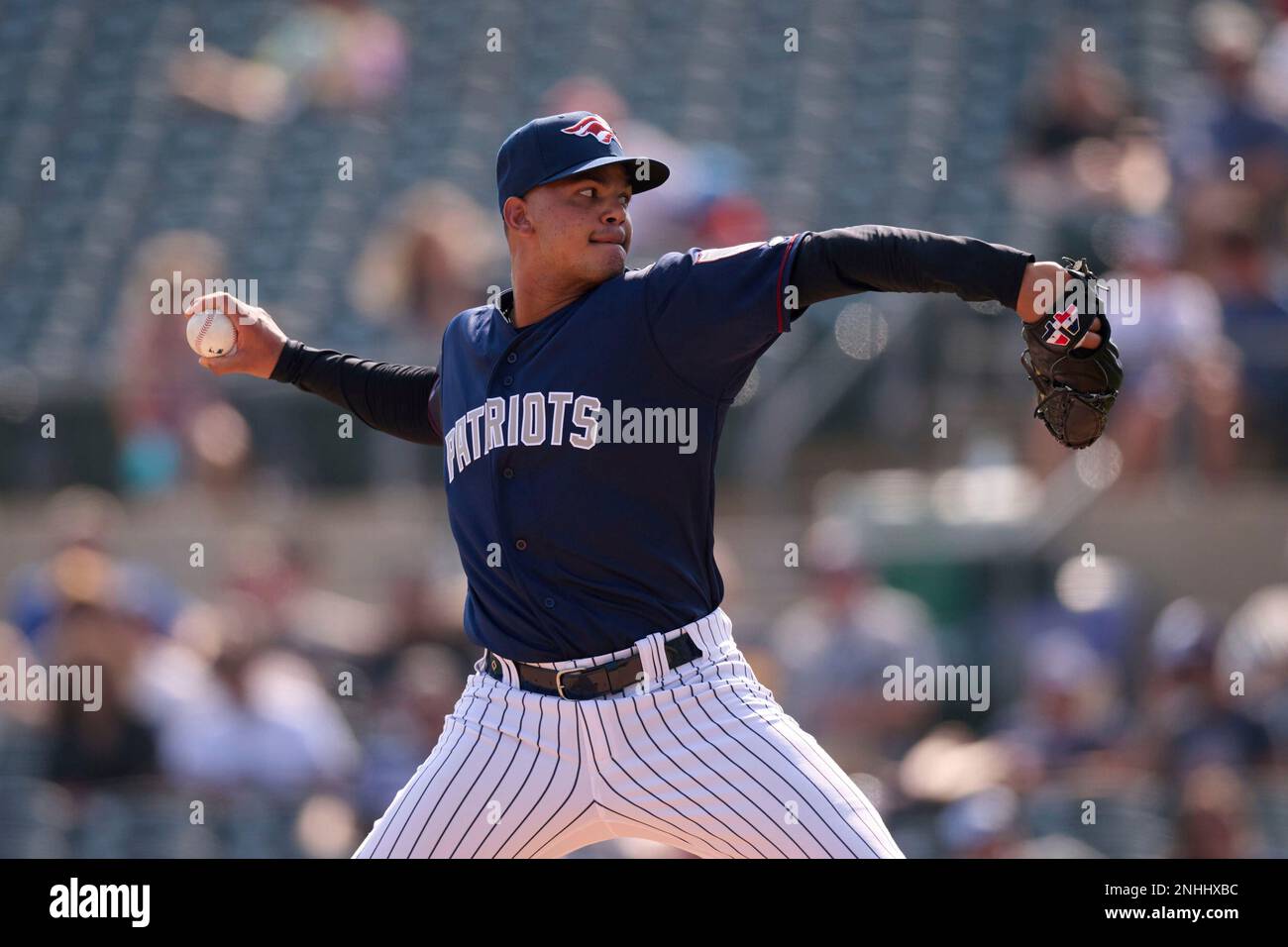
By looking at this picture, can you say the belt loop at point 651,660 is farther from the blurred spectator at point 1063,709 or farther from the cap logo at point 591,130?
the blurred spectator at point 1063,709

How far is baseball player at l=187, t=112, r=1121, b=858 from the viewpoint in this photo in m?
2.78

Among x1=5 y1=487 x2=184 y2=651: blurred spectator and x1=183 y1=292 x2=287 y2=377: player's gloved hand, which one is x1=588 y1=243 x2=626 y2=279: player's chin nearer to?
x1=183 y1=292 x2=287 y2=377: player's gloved hand

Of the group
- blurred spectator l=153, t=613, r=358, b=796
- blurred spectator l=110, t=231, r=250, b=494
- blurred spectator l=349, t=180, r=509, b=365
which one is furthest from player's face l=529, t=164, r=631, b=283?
blurred spectator l=110, t=231, r=250, b=494

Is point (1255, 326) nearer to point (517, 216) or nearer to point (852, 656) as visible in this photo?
point (852, 656)

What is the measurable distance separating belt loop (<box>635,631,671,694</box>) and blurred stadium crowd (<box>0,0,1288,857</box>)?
2468 millimetres

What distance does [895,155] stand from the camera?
25.0ft

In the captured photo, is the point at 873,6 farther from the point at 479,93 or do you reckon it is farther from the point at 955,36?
the point at 479,93

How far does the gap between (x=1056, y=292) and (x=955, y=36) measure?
5.93m

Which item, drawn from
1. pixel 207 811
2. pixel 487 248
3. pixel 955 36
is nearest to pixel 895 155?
pixel 955 36

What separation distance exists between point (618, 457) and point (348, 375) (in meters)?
0.74

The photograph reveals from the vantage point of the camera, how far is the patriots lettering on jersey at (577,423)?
2.85m

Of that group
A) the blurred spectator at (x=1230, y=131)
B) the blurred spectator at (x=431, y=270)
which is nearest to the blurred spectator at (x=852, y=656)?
the blurred spectator at (x=431, y=270)

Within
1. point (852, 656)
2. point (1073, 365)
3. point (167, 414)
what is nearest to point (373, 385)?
point (1073, 365)

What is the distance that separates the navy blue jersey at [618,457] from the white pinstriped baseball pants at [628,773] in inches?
3.3
